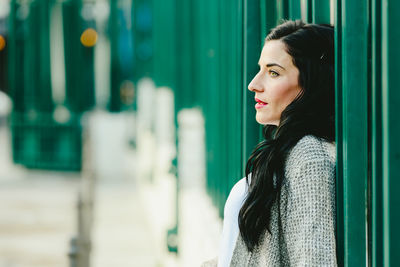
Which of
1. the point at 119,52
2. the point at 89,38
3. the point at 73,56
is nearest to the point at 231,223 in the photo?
the point at 73,56

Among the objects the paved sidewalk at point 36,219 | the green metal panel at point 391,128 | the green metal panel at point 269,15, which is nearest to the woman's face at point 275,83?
the green metal panel at point 391,128

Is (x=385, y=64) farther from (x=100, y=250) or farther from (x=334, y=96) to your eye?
(x=100, y=250)

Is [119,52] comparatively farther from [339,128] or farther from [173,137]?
[339,128]

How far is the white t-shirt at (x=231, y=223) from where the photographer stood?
2.02 meters

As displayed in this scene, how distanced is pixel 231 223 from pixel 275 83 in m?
0.47

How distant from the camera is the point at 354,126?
181cm

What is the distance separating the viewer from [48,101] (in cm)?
1466

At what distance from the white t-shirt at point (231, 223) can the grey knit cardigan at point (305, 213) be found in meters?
0.13

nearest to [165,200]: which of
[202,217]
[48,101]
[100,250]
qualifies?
[100,250]

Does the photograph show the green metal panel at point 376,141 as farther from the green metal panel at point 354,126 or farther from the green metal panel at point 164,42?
the green metal panel at point 164,42

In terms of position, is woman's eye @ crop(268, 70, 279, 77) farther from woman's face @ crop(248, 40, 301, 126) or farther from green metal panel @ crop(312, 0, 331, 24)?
green metal panel @ crop(312, 0, 331, 24)

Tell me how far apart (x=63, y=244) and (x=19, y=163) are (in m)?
7.58

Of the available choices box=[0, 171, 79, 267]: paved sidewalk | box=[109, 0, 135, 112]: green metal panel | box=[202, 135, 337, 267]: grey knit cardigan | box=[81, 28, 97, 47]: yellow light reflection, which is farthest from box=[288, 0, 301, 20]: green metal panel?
box=[81, 28, 97, 47]: yellow light reflection

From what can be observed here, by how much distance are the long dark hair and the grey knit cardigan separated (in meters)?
0.03
